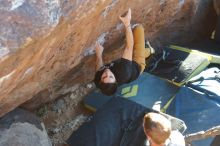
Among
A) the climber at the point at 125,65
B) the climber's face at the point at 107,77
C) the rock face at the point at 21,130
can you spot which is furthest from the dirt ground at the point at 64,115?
the climber's face at the point at 107,77

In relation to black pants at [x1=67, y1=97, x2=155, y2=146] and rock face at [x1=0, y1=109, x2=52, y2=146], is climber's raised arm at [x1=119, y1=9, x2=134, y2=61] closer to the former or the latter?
black pants at [x1=67, y1=97, x2=155, y2=146]

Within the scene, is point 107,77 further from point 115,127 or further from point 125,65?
point 115,127

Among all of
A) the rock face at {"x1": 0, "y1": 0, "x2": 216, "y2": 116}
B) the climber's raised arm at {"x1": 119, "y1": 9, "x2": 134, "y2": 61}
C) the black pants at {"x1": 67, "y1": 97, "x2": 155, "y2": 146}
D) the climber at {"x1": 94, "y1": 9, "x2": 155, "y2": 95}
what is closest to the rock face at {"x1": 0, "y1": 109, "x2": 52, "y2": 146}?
the rock face at {"x1": 0, "y1": 0, "x2": 216, "y2": 116}

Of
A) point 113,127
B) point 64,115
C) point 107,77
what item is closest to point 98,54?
point 107,77

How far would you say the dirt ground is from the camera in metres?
6.15

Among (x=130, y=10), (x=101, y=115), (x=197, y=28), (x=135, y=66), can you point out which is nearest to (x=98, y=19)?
(x=130, y=10)

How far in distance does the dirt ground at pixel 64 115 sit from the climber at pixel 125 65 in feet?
3.26

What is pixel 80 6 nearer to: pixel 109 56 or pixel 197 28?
pixel 109 56

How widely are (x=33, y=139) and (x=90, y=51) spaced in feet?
4.13

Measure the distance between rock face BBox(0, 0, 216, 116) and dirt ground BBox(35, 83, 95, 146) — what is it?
15 centimetres

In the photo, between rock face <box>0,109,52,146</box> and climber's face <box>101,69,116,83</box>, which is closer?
rock face <box>0,109,52,146</box>

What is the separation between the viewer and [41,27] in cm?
367

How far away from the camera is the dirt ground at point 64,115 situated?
6152 millimetres

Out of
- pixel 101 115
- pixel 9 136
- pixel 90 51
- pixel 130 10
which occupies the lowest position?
pixel 101 115
